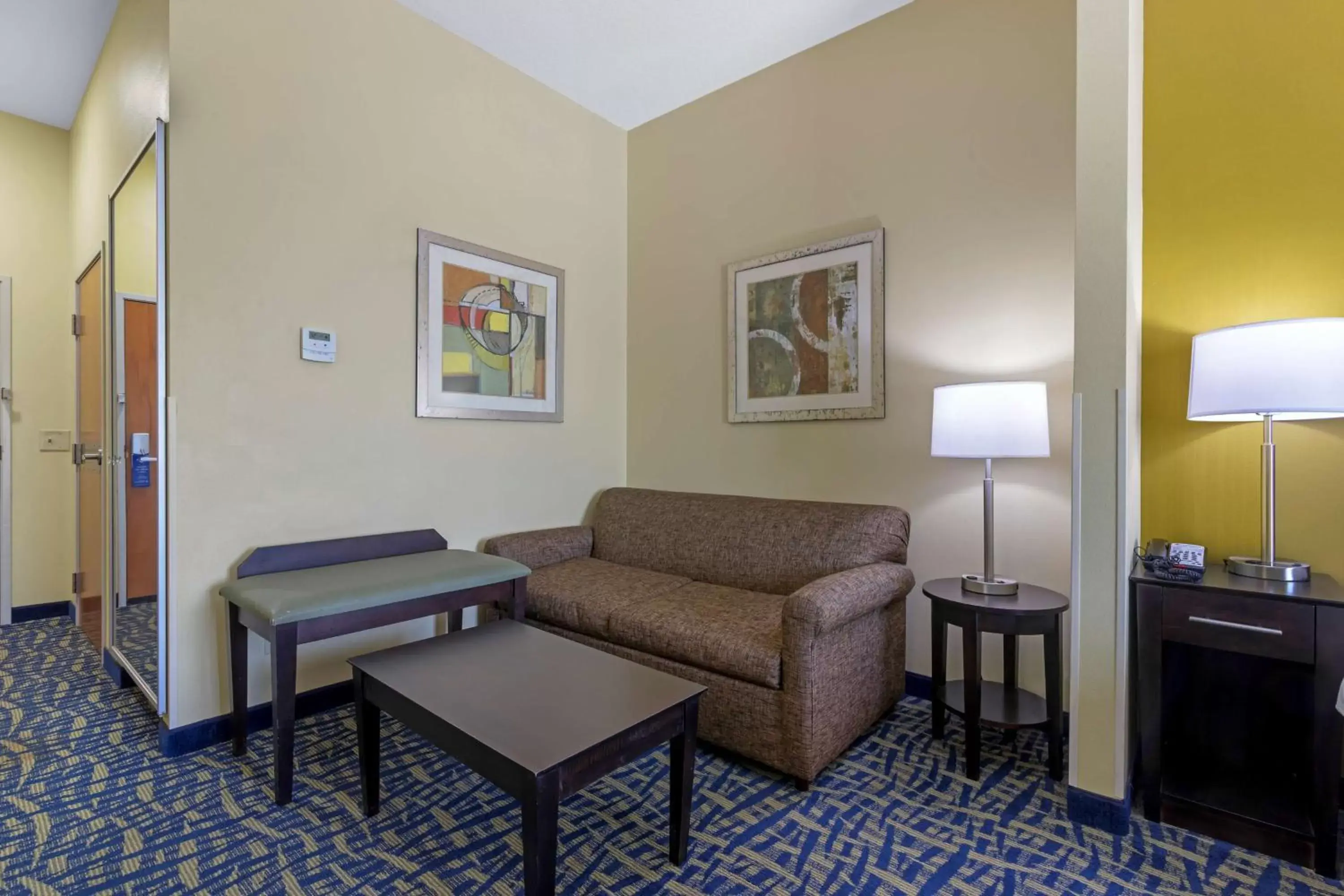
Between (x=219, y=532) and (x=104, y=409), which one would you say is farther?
(x=104, y=409)

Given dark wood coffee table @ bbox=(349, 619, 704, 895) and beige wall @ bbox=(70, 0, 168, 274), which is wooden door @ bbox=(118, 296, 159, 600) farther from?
dark wood coffee table @ bbox=(349, 619, 704, 895)

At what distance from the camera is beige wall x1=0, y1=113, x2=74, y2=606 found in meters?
3.44

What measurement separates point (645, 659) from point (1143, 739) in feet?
5.03

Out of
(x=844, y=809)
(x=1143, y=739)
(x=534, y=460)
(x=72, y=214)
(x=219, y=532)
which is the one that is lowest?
(x=844, y=809)

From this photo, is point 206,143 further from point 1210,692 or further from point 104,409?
point 1210,692

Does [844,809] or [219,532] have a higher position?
[219,532]

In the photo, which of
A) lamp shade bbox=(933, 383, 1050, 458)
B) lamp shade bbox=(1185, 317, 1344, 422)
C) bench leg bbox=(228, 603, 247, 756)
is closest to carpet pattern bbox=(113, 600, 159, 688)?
bench leg bbox=(228, 603, 247, 756)

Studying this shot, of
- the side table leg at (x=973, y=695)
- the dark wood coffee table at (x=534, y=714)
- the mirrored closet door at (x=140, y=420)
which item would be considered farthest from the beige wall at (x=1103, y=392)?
the mirrored closet door at (x=140, y=420)

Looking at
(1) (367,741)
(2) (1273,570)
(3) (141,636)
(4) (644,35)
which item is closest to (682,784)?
(1) (367,741)

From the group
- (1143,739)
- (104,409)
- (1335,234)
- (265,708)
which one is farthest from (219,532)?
(1335,234)

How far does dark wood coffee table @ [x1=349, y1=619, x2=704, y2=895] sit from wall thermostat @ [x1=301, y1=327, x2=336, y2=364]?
4.13 feet

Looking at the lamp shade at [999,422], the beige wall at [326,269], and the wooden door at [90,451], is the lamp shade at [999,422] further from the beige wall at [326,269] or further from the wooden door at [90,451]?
the wooden door at [90,451]

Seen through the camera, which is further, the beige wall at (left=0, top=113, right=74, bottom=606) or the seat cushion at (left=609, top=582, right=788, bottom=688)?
the beige wall at (left=0, top=113, right=74, bottom=606)

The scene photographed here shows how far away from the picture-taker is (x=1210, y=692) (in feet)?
6.19
